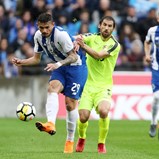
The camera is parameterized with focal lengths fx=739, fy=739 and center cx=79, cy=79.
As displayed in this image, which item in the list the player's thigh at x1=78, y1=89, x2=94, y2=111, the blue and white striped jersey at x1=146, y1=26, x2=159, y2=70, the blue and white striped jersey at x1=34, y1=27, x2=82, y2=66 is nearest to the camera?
the blue and white striped jersey at x1=34, y1=27, x2=82, y2=66

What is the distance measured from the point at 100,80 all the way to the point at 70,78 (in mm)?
628

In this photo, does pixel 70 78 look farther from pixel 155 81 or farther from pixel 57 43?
pixel 155 81

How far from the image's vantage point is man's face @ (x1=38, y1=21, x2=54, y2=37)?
35.5 feet

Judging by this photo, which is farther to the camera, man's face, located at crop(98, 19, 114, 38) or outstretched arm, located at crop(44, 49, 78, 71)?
man's face, located at crop(98, 19, 114, 38)

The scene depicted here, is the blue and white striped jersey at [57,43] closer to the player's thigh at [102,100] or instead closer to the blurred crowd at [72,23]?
the player's thigh at [102,100]

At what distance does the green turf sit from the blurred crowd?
9.65ft

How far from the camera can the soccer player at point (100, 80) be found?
1164cm

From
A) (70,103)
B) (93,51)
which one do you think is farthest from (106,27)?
(70,103)

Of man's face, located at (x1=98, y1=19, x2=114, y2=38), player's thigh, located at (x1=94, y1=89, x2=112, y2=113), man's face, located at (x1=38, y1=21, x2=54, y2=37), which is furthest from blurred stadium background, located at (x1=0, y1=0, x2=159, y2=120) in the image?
man's face, located at (x1=38, y1=21, x2=54, y2=37)

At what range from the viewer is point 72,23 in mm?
21234

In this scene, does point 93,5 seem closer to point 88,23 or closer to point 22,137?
point 88,23

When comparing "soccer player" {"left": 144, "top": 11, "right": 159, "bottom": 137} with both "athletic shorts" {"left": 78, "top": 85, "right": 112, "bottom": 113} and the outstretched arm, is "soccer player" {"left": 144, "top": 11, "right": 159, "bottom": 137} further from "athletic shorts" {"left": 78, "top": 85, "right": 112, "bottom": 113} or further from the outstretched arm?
the outstretched arm

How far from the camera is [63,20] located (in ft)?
69.0

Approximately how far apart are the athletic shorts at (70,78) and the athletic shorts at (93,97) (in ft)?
0.67
